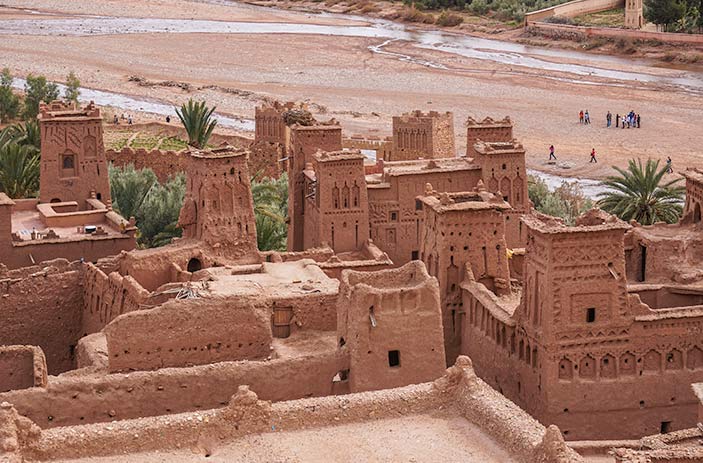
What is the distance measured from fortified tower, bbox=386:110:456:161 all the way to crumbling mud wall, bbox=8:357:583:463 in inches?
1183

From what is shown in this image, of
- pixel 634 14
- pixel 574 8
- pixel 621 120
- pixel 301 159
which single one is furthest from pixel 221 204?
pixel 574 8

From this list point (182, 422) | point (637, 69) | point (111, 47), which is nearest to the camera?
point (182, 422)

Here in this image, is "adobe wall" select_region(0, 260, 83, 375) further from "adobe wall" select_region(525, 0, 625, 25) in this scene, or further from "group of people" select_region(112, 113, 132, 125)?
"adobe wall" select_region(525, 0, 625, 25)

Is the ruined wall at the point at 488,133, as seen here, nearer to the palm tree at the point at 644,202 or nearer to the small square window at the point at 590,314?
the palm tree at the point at 644,202

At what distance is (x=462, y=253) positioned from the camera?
3266 cm

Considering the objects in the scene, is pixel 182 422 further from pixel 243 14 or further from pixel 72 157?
pixel 243 14

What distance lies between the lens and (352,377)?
25609 millimetres

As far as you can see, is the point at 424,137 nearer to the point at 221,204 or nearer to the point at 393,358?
the point at 221,204

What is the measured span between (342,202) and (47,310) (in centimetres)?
918

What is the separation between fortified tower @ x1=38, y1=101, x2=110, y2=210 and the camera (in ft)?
139

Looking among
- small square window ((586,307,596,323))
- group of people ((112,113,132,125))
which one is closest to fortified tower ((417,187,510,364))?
small square window ((586,307,596,323))

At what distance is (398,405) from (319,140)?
69.9 feet

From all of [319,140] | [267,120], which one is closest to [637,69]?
[267,120]

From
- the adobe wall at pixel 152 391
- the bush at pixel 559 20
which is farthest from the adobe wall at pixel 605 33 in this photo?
the adobe wall at pixel 152 391
